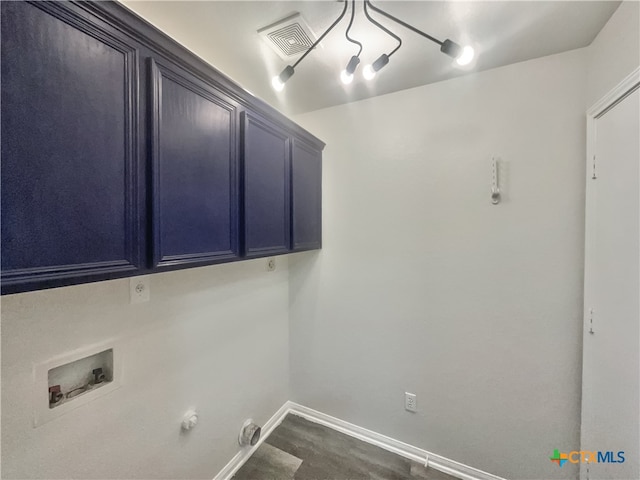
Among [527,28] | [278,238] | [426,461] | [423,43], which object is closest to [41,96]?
[278,238]

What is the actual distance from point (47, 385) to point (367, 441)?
1.95 meters

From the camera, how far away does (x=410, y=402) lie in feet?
5.87

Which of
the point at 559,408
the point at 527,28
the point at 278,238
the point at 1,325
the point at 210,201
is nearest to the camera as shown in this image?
the point at 1,325

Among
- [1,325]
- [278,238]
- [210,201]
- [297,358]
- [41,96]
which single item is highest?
[41,96]

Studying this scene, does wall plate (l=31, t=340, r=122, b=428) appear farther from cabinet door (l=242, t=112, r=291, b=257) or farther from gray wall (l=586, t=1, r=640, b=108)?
gray wall (l=586, t=1, r=640, b=108)

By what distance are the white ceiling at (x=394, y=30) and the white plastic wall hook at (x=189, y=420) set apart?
2025 millimetres

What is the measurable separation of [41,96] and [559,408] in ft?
8.62

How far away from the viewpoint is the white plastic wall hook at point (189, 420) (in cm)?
136

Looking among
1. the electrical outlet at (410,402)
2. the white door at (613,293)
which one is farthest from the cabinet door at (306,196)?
the white door at (613,293)

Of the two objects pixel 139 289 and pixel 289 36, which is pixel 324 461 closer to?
pixel 139 289

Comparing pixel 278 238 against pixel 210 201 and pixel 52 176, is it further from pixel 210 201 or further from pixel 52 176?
pixel 52 176

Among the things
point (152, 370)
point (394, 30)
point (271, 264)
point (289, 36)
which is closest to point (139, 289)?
point (152, 370)

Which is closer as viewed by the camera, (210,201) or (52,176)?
(52,176)

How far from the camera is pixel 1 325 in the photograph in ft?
2.64
